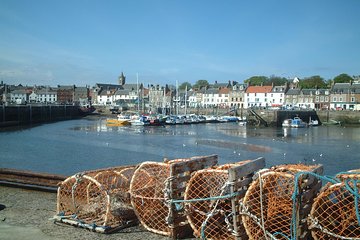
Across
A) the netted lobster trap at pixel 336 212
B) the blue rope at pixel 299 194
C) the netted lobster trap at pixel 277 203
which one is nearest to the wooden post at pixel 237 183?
the netted lobster trap at pixel 277 203

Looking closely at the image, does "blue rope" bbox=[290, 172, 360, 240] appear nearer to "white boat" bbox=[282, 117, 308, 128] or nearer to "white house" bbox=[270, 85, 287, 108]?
"white boat" bbox=[282, 117, 308, 128]

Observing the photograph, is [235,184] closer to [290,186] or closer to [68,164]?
[290,186]

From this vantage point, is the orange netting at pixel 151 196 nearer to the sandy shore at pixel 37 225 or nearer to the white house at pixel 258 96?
the sandy shore at pixel 37 225

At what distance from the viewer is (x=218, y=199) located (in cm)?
591

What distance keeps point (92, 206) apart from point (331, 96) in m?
108

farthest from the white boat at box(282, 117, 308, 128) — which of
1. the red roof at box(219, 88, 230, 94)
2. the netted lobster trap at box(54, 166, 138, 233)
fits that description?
the netted lobster trap at box(54, 166, 138, 233)

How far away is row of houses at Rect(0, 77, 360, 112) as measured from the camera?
10506 centimetres

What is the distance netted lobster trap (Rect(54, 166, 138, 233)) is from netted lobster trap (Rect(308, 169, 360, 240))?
133 inches

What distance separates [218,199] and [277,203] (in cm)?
89

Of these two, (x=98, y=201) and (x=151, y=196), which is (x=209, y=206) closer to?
(x=151, y=196)

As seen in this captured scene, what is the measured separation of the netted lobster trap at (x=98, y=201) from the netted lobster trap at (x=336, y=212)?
3380mm

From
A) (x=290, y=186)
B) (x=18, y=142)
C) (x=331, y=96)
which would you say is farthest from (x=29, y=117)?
(x=290, y=186)

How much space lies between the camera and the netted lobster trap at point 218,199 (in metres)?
5.67

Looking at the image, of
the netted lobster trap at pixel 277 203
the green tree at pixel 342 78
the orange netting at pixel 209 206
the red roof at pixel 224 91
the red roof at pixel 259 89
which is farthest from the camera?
the green tree at pixel 342 78
